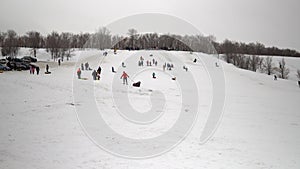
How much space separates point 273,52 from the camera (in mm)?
149500

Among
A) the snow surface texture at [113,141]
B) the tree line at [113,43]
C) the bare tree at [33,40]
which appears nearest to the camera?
the snow surface texture at [113,141]

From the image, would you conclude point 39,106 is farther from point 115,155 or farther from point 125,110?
point 115,155

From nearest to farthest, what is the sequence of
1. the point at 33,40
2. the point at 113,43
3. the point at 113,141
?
the point at 113,141, the point at 113,43, the point at 33,40

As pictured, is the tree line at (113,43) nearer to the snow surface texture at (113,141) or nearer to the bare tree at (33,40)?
the bare tree at (33,40)

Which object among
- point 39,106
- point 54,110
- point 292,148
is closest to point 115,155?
point 54,110

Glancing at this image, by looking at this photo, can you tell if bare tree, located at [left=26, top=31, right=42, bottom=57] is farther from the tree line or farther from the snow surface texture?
the snow surface texture

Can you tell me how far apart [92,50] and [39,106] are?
168ft

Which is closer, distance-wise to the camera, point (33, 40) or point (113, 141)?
point (113, 141)

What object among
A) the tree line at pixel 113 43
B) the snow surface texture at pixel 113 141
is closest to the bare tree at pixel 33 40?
the tree line at pixel 113 43

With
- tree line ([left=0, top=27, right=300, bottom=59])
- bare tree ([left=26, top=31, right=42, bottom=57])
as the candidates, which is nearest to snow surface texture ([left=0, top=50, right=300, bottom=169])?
tree line ([left=0, top=27, right=300, bottom=59])

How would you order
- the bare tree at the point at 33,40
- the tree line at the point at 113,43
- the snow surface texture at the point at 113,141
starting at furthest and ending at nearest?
the bare tree at the point at 33,40 < the tree line at the point at 113,43 < the snow surface texture at the point at 113,141

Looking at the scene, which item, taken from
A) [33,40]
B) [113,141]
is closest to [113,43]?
[33,40]

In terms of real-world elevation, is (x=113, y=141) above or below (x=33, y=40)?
below

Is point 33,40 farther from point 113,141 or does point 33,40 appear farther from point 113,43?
point 113,141
